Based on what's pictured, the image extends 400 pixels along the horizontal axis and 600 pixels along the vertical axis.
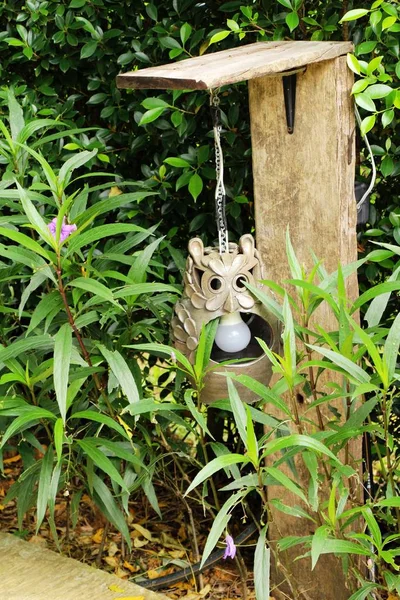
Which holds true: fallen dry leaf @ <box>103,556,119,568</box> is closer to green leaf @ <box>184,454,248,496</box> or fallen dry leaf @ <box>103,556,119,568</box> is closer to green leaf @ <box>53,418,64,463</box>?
green leaf @ <box>53,418,64,463</box>

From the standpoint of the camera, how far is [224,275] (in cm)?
208

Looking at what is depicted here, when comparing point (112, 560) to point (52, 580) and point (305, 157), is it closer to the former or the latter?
point (52, 580)

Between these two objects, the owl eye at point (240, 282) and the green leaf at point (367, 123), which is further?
the green leaf at point (367, 123)

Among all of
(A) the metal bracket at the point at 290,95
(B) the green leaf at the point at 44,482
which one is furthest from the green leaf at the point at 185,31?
(B) the green leaf at the point at 44,482

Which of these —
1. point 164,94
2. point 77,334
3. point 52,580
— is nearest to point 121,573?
point 52,580

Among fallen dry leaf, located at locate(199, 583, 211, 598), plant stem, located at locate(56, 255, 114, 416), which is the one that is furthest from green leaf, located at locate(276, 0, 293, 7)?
fallen dry leaf, located at locate(199, 583, 211, 598)

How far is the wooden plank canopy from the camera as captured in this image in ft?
6.18

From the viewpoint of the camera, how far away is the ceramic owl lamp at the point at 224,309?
2.09 meters

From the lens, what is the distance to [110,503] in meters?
2.47

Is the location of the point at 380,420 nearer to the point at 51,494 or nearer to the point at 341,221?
the point at 341,221

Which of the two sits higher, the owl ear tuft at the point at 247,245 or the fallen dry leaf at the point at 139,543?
the owl ear tuft at the point at 247,245

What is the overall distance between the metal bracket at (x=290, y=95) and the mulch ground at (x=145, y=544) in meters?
1.30

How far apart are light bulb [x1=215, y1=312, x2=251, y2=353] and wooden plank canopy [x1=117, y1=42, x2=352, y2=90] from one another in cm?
58

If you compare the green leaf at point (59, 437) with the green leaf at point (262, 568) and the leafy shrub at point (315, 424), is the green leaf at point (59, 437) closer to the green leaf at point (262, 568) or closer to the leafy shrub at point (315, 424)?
the leafy shrub at point (315, 424)
